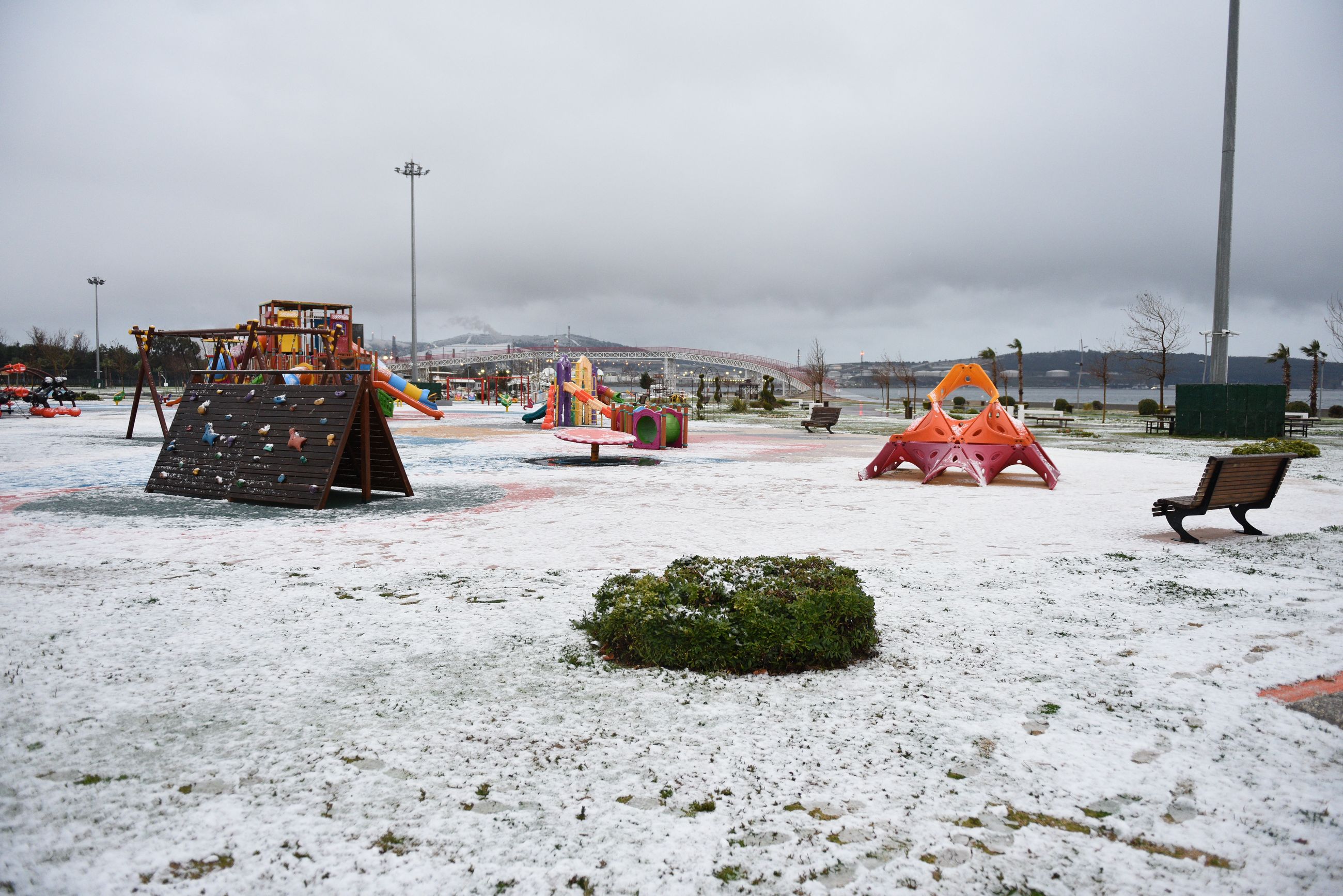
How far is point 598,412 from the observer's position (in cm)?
2819

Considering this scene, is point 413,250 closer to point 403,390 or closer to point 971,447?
point 403,390

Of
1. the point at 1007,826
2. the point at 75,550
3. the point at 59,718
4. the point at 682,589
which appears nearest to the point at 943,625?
the point at 682,589

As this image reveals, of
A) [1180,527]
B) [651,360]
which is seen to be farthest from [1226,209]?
[651,360]

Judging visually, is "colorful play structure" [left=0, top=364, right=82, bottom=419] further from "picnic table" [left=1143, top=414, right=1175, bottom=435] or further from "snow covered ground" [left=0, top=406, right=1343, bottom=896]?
"picnic table" [left=1143, top=414, right=1175, bottom=435]

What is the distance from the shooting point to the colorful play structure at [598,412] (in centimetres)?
2153

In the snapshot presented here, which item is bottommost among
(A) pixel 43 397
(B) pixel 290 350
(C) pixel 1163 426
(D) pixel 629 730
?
(D) pixel 629 730

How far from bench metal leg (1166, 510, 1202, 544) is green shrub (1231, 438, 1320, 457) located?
23.1 feet

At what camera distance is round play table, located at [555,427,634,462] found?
16.8 metres

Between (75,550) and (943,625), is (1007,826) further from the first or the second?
(75,550)

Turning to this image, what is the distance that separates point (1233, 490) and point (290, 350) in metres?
29.5

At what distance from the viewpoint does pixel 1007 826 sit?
309cm

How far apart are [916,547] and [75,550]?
8.60 meters

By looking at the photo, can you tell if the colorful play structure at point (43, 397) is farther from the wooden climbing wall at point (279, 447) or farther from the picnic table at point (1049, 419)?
the picnic table at point (1049, 419)

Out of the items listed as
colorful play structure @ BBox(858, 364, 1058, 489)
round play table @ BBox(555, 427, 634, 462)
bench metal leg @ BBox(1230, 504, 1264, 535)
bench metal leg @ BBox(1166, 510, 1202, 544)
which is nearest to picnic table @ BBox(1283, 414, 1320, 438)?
colorful play structure @ BBox(858, 364, 1058, 489)
